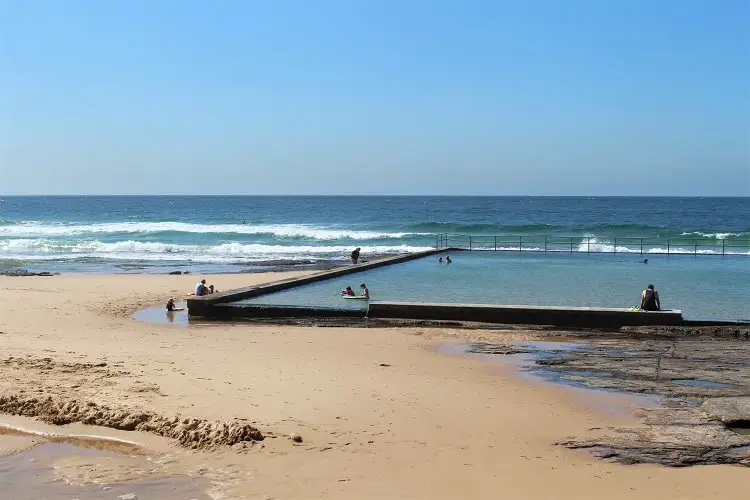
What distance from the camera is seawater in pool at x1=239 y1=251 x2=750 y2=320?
695 inches

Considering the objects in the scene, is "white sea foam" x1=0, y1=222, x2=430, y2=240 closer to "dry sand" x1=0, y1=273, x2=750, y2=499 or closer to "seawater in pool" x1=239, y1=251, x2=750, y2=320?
"seawater in pool" x1=239, y1=251, x2=750, y2=320

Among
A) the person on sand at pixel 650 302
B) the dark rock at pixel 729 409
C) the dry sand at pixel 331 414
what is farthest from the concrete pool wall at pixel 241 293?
the dark rock at pixel 729 409

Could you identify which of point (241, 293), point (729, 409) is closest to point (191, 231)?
point (241, 293)

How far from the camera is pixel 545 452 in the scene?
24.0ft

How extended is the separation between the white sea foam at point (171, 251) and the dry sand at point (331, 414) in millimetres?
27811

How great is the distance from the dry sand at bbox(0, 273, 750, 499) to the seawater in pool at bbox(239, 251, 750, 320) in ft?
15.8

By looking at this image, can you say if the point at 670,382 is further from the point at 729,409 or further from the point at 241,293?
the point at 241,293

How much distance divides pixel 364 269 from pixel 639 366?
558 inches

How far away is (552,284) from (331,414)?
13904mm

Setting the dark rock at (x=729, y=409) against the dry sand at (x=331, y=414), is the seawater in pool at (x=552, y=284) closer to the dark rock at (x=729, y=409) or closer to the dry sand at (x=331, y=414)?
the dry sand at (x=331, y=414)

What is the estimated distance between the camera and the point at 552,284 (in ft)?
69.7

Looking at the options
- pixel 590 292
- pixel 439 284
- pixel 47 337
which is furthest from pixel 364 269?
pixel 47 337

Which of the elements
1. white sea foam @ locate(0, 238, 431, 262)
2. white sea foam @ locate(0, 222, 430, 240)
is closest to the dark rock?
white sea foam @ locate(0, 238, 431, 262)

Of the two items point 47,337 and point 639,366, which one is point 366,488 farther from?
point 47,337
